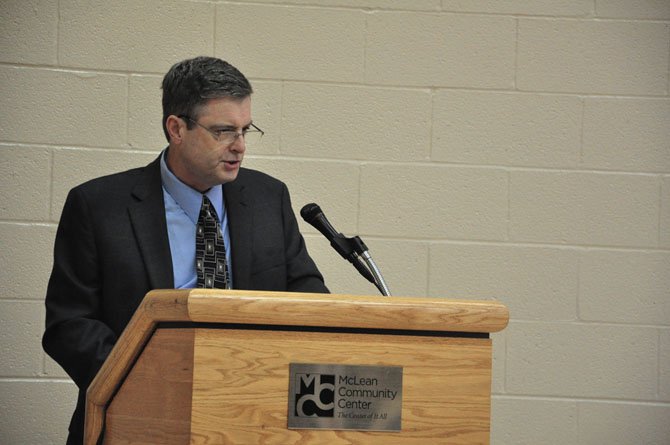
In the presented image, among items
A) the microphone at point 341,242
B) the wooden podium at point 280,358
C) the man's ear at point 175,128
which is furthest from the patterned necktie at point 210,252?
the wooden podium at point 280,358

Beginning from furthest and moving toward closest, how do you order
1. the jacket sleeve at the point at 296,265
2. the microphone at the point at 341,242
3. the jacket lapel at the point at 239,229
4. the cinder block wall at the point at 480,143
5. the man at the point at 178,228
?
the cinder block wall at the point at 480,143, the jacket sleeve at the point at 296,265, the jacket lapel at the point at 239,229, the man at the point at 178,228, the microphone at the point at 341,242

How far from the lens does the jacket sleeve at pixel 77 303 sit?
6.87ft

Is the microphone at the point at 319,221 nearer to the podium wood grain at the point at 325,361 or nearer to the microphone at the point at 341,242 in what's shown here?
the microphone at the point at 341,242

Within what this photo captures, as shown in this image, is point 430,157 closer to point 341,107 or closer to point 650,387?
point 341,107

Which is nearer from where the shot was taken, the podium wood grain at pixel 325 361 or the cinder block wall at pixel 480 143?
the podium wood grain at pixel 325 361

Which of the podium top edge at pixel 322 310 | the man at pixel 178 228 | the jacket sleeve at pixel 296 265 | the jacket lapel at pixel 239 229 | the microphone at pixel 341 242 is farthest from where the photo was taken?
the jacket sleeve at pixel 296 265

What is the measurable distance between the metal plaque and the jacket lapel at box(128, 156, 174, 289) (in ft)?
2.71

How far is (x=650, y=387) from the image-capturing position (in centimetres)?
339

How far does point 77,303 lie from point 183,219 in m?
0.33

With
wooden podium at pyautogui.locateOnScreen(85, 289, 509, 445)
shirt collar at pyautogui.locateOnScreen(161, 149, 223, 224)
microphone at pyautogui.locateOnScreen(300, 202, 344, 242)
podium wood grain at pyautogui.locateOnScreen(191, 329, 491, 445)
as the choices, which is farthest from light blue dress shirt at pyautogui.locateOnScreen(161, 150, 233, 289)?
podium wood grain at pyautogui.locateOnScreen(191, 329, 491, 445)

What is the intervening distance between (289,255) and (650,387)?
5.06ft

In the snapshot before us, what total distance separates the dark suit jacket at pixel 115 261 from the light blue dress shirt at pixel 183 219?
0.03 metres

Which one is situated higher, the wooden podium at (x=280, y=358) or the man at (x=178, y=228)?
the man at (x=178, y=228)

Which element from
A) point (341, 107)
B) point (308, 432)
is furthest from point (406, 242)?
point (308, 432)
